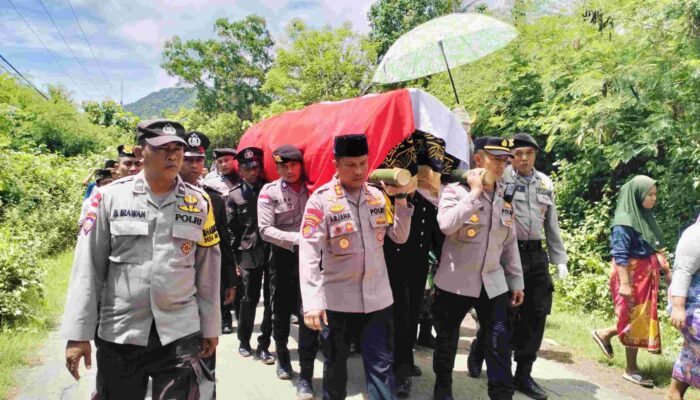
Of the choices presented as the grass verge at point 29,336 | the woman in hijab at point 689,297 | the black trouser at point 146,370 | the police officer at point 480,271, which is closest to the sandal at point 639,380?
the woman in hijab at point 689,297

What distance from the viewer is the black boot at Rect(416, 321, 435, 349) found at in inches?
201

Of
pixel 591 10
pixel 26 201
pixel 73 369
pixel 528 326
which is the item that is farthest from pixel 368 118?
pixel 26 201

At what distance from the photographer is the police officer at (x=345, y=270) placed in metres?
3.01

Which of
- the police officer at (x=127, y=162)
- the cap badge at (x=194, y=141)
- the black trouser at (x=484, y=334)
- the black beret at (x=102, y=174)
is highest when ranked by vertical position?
the cap badge at (x=194, y=141)

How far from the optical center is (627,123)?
6746mm

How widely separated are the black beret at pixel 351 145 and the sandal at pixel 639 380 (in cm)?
323

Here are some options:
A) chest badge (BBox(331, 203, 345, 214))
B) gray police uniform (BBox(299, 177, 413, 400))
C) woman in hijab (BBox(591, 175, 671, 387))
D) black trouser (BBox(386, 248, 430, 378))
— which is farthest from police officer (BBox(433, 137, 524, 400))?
woman in hijab (BBox(591, 175, 671, 387))

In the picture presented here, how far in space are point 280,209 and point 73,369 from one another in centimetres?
216

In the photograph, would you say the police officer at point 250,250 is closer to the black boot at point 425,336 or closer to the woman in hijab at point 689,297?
the black boot at point 425,336

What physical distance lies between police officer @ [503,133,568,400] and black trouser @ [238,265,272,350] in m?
2.10

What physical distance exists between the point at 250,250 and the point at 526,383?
2553 millimetres

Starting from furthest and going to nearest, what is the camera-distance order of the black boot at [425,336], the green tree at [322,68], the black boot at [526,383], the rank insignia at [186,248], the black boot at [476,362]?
1. the green tree at [322,68]
2. the black boot at [425,336]
3. the black boot at [476,362]
4. the black boot at [526,383]
5. the rank insignia at [186,248]

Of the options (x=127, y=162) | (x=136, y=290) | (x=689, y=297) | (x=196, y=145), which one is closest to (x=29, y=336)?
(x=127, y=162)

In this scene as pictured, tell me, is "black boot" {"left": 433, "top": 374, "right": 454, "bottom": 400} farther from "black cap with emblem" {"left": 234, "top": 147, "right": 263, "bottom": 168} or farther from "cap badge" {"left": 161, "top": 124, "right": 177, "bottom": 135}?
"black cap with emblem" {"left": 234, "top": 147, "right": 263, "bottom": 168}
